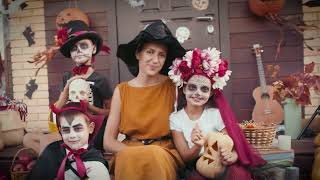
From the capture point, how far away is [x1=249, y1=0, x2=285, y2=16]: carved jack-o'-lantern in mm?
4246

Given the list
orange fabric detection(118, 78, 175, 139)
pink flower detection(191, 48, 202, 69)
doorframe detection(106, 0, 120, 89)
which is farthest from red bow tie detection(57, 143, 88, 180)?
doorframe detection(106, 0, 120, 89)

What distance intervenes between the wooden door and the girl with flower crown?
5.78 ft

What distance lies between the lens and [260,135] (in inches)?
127

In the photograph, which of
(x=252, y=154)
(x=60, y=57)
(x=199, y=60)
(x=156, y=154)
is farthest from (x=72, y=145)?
(x=60, y=57)

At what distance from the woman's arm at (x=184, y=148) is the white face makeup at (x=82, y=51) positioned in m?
1.11

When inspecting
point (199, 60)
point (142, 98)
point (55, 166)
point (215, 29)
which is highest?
point (215, 29)

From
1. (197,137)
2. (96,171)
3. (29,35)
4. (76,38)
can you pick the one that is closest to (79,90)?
(76,38)

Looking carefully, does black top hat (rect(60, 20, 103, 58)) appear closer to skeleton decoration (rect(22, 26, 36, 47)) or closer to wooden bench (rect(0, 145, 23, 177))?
wooden bench (rect(0, 145, 23, 177))

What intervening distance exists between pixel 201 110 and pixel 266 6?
1876 millimetres

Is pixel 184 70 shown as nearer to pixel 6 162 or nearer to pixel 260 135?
pixel 260 135

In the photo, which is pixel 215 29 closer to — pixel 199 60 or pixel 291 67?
pixel 291 67

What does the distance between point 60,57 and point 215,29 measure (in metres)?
1.93

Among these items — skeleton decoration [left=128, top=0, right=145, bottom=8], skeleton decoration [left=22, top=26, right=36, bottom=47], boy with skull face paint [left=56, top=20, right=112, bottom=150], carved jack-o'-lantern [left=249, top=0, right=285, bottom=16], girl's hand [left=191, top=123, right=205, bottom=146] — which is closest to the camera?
girl's hand [left=191, top=123, right=205, bottom=146]

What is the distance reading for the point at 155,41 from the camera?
288 cm
